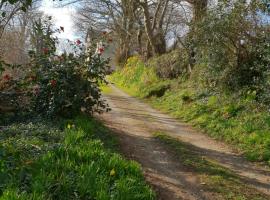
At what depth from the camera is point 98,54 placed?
36.8 feet

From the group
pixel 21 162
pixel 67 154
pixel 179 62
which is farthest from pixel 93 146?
pixel 179 62

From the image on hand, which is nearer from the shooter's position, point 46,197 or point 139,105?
point 46,197

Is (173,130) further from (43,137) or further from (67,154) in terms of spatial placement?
(67,154)

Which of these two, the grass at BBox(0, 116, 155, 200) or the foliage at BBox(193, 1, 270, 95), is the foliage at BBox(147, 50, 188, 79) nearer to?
the foliage at BBox(193, 1, 270, 95)

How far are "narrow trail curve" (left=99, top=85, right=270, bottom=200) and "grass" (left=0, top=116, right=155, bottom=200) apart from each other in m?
0.68

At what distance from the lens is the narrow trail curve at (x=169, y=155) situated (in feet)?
22.6

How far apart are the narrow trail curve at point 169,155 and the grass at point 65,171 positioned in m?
0.68

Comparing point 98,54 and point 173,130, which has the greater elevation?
A: point 98,54

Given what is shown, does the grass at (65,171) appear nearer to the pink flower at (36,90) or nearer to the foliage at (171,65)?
the pink flower at (36,90)

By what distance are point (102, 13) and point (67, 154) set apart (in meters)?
33.2

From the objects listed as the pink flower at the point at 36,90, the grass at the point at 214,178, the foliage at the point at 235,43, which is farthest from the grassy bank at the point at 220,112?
the pink flower at the point at 36,90

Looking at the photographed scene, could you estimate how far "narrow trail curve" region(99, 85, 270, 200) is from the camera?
690cm

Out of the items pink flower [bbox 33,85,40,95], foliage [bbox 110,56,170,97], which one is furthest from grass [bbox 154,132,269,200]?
foliage [bbox 110,56,170,97]

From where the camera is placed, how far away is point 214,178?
24.1ft
